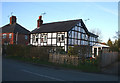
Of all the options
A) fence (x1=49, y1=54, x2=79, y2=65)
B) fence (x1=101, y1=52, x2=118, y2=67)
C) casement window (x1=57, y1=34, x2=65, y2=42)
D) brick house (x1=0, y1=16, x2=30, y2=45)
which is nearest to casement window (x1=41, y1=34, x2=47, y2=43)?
casement window (x1=57, y1=34, x2=65, y2=42)

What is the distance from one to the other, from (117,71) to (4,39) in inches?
1414

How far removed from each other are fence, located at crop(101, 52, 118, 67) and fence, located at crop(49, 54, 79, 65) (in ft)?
9.61

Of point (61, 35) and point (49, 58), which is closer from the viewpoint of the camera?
point (49, 58)

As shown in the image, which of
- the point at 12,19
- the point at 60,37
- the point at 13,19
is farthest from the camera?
the point at 13,19

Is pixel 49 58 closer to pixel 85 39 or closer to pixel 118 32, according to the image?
pixel 118 32

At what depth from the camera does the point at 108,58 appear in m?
14.4

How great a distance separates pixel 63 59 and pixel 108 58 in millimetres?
5227

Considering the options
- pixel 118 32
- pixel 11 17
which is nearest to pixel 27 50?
pixel 118 32

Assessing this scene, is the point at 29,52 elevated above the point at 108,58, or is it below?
above

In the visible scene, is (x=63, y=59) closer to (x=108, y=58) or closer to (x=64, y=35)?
(x=108, y=58)

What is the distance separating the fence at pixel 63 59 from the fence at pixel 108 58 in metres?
2.93

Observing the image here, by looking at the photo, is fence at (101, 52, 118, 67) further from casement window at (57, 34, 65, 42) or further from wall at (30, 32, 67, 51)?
casement window at (57, 34, 65, 42)

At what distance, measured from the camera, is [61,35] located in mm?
27328

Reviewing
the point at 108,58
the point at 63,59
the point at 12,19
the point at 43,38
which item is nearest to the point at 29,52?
the point at 63,59
